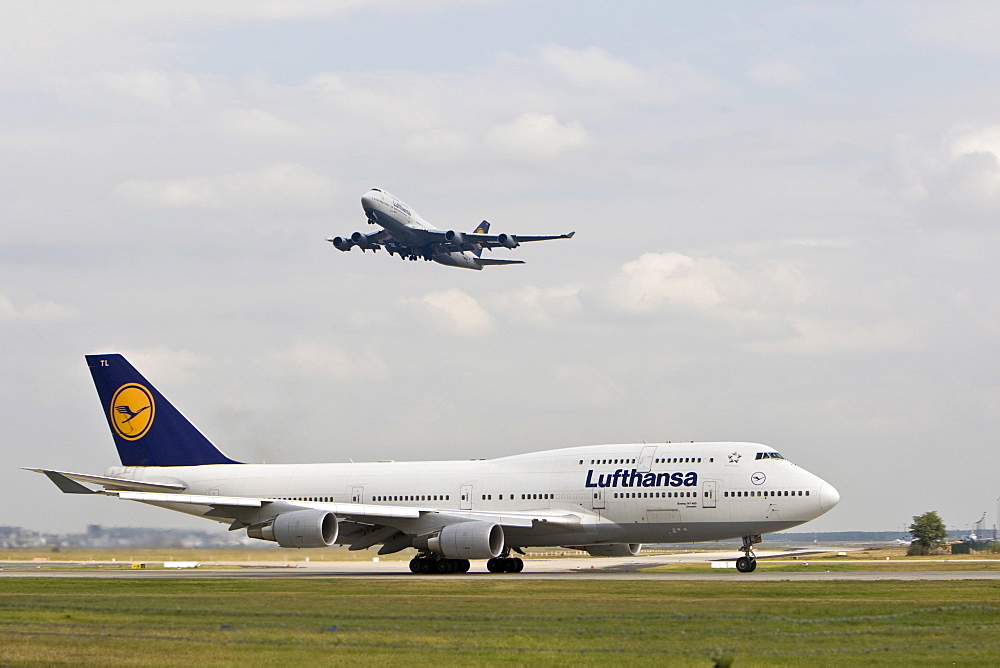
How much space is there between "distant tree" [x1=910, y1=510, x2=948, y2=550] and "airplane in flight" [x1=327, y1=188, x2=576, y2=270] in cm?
3332

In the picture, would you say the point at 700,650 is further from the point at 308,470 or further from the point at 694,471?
the point at 308,470

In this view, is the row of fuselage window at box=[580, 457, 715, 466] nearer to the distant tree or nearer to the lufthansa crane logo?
the lufthansa crane logo

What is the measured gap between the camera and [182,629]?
70.0 feet

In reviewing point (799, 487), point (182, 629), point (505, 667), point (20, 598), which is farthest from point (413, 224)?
point (505, 667)

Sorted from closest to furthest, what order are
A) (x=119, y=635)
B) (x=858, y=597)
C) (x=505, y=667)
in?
(x=505, y=667)
(x=119, y=635)
(x=858, y=597)

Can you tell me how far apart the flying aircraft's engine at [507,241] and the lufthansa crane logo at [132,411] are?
17816mm

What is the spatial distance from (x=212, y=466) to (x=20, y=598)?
2605 cm

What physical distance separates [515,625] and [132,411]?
37586mm

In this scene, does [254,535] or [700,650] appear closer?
[700,650]

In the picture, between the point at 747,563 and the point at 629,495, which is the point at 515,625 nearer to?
the point at 747,563

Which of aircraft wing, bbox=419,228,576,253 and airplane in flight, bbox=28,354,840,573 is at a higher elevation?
aircraft wing, bbox=419,228,576,253

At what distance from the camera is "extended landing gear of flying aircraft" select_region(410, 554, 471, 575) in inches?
1832

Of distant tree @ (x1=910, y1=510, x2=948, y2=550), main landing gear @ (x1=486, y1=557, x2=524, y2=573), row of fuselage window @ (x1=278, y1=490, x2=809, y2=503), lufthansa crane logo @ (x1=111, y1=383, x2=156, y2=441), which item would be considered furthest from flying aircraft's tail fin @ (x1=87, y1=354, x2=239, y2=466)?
distant tree @ (x1=910, y1=510, x2=948, y2=550)

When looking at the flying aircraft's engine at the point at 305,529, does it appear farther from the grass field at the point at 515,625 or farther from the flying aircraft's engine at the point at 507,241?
the flying aircraft's engine at the point at 507,241
